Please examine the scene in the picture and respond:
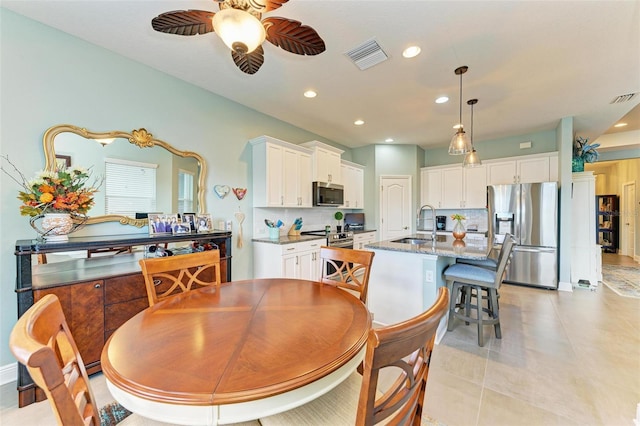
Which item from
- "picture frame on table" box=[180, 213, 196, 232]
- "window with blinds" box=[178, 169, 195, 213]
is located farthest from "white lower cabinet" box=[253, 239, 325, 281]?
"window with blinds" box=[178, 169, 195, 213]

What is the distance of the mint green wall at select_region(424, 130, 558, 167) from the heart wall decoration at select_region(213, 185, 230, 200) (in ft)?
16.4

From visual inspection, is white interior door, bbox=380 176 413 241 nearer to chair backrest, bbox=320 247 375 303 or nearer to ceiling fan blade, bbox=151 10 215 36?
chair backrest, bbox=320 247 375 303

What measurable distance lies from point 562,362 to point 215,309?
288 cm

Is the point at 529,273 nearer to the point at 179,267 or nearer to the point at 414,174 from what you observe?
the point at 414,174

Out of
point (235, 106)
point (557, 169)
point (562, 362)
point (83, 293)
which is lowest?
point (562, 362)

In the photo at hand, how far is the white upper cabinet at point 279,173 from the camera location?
3.55 meters

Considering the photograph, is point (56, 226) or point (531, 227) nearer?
point (56, 226)

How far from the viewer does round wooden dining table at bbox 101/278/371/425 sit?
2.36 feet

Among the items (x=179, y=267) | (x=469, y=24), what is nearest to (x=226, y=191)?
(x=179, y=267)

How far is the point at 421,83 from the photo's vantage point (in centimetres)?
297

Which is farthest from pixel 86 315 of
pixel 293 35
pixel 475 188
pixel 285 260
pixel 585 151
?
pixel 585 151

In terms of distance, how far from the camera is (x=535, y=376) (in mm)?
1953

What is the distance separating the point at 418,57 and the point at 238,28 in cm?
197

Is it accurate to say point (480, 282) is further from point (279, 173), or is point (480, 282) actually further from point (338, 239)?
point (279, 173)
